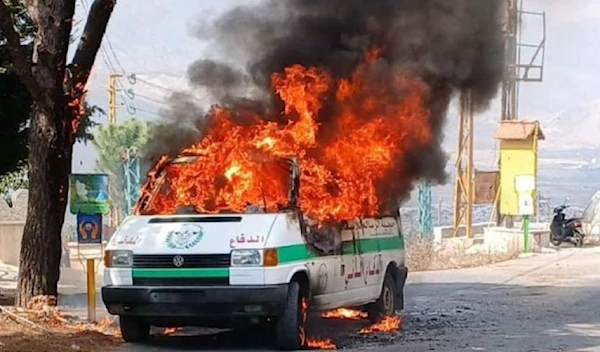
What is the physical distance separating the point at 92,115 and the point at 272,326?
803cm

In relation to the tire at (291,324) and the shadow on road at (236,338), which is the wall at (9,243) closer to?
the shadow on road at (236,338)

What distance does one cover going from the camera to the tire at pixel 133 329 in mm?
10430

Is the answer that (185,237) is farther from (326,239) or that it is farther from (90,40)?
(90,40)

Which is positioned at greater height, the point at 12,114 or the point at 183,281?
the point at 12,114

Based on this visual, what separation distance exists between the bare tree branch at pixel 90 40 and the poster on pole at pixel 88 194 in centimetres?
133

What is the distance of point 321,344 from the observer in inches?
409

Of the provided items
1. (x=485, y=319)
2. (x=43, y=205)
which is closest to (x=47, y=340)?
(x=43, y=205)

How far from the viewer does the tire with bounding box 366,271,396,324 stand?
12.3 meters

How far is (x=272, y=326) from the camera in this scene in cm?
1064

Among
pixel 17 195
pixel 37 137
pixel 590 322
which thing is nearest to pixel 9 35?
pixel 37 137

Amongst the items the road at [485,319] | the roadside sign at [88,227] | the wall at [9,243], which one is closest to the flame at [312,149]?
the road at [485,319]

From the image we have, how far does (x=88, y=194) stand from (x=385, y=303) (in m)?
4.17

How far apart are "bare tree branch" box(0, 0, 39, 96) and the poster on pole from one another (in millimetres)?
1752

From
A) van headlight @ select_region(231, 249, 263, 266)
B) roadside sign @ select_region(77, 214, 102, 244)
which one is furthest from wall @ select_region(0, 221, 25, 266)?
van headlight @ select_region(231, 249, 263, 266)
